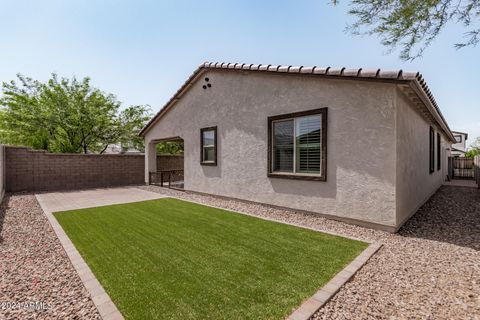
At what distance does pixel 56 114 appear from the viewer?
17156 mm

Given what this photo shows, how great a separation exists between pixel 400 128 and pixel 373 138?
0.75 metres

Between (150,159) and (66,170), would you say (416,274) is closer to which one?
(150,159)

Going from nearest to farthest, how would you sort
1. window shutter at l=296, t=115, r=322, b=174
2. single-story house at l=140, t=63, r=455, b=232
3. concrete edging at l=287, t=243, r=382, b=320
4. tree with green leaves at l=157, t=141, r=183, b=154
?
concrete edging at l=287, t=243, r=382, b=320
single-story house at l=140, t=63, r=455, b=232
window shutter at l=296, t=115, r=322, b=174
tree with green leaves at l=157, t=141, r=183, b=154

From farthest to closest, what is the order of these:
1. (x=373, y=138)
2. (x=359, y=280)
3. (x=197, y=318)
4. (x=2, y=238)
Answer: (x=373, y=138), (x=2, y=238), (x=359, y=280), (x=197, y=318)

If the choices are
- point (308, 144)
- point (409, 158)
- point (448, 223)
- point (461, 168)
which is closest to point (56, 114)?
point (308, 144)

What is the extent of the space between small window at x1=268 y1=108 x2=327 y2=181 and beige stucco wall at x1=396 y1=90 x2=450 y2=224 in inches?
73.1

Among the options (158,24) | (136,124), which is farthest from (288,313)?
(136,124)

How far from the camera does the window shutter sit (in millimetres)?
6993

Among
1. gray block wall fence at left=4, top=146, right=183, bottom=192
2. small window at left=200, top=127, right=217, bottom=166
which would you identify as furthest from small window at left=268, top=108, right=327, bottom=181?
gray block wall fence at left=4, top=146, right=183, bottom=192

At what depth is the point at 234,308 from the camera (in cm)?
281

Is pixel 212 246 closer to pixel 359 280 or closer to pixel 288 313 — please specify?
pixel 288 313

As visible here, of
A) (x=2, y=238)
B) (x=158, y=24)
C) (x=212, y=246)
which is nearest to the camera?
(x=212, y=246)

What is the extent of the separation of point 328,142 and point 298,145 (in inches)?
42.5

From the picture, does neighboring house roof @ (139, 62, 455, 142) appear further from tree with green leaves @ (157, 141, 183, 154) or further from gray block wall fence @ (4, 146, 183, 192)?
tree with green leaves @ (157, 141, 183, 154)
